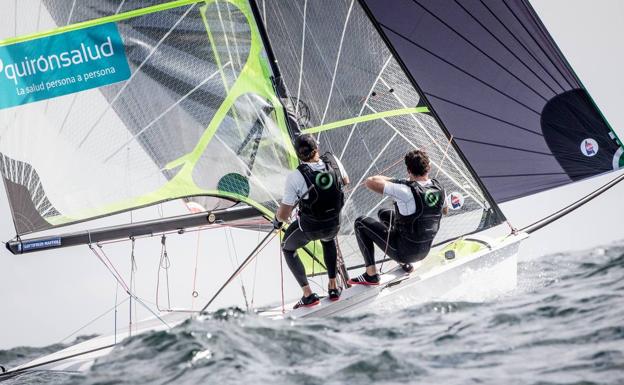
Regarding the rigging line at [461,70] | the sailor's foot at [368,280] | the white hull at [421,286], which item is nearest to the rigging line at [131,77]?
the rigging line at [461,70]

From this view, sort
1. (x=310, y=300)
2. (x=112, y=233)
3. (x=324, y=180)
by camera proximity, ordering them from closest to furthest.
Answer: (x=324, y=180), (x=310, y=300), (x=112, y=233)

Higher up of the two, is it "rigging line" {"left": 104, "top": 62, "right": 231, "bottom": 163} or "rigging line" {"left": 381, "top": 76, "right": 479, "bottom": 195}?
"rigging line" {"left": 104, "top": 62, "right": 231, "bottom": 163}

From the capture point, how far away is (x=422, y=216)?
5.23m

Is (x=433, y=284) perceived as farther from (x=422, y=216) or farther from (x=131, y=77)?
(x=131, y=77)

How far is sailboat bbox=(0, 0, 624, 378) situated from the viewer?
19.9 feet

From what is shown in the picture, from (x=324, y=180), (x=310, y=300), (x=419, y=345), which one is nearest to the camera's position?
(x=419, y=345)

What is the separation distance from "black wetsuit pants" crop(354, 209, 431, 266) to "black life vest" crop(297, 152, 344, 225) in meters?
0.26

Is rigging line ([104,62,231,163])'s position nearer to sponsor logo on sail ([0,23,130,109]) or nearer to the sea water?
sponsor logo on sail ([0,23,130,109])

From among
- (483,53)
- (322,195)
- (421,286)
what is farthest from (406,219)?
(483,53)

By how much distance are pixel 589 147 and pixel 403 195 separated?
1878mm

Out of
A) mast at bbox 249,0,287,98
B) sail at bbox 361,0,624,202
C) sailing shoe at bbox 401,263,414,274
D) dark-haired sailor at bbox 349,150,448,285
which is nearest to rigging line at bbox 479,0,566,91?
sail at bbox 361,0,624,202

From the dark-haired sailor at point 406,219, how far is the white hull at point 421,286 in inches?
5.1

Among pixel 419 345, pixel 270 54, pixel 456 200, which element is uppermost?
pixel 270 54

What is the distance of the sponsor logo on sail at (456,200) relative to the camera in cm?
622
